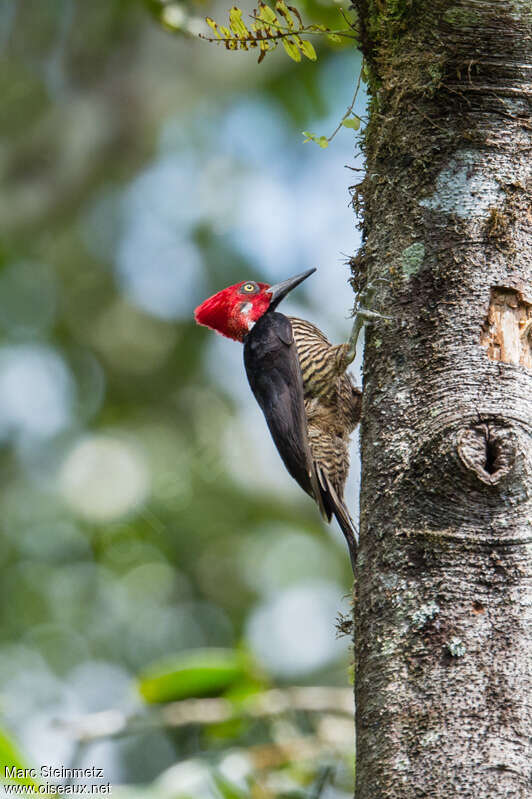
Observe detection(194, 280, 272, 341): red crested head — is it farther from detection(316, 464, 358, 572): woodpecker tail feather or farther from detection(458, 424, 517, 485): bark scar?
detection(458, 424, 517, 485): bark scar

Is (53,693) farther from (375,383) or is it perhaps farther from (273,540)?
(375,383)

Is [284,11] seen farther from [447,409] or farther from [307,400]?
[307,400]

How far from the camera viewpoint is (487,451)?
1.96 m

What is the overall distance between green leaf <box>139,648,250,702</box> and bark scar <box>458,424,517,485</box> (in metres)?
1.81

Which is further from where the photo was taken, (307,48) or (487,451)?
(307,48)

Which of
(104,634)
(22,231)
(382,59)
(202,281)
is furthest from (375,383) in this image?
(104,634)

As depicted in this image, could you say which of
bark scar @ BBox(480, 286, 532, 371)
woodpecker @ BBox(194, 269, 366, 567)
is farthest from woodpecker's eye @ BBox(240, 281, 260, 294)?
bark scar @ BBox(480, 286, 532, 371)

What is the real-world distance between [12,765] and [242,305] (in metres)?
3.09

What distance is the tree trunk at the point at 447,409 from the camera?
5.74 ft

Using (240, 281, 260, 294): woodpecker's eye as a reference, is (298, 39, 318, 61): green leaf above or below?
below

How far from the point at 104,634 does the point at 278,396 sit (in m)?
9.56

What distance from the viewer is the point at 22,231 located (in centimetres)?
648

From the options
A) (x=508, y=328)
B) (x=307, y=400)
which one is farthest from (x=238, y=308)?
(x=508, y=328)

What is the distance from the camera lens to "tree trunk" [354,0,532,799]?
1748mm
